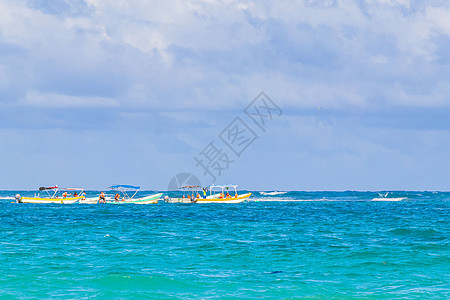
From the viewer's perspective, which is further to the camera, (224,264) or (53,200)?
(53,200)

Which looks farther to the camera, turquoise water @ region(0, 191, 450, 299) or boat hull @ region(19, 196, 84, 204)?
boat hull @ region(19, 196, 84, 204)

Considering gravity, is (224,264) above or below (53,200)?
below

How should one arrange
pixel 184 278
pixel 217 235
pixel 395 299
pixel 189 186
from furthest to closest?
1. pixel 189 186
2. pixel 217 235
3. pixel 184 278
4. pixel 395 299

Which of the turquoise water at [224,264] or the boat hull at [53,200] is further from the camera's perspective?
the boat hull at [53,200]

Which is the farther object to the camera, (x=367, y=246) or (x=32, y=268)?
(x=367, y=246)

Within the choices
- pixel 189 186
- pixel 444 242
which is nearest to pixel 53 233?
pixel 444 242

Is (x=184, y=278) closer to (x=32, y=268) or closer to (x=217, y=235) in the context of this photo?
(x=32, y=268)

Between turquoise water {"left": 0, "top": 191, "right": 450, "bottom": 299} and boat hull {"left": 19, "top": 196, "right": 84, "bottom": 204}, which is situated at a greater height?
boat hull {"left": 19, "top": 196, "right": 84, "bottom": 204}

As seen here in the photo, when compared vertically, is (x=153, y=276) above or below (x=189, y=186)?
below

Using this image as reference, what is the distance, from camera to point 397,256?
30.0 m

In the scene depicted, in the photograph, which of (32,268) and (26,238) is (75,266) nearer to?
(32,268)

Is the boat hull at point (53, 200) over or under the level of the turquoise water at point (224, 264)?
over

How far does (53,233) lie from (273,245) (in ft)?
53.7

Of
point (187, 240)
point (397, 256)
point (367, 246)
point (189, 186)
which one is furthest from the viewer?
point (189, 186)
